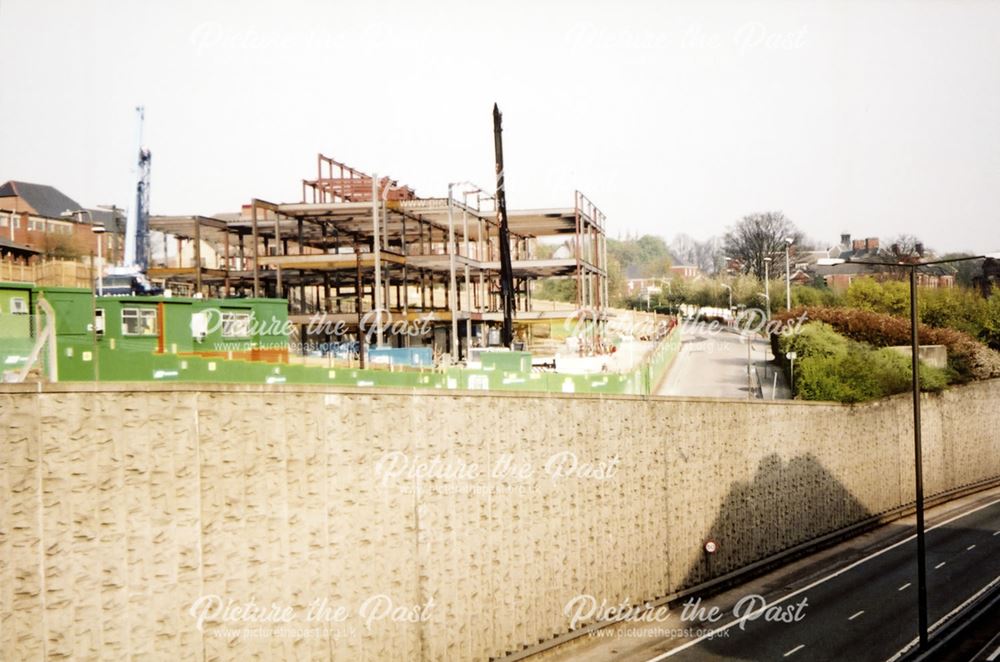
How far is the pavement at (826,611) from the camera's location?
19.6m

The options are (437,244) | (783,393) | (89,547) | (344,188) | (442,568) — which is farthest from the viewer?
(437,244)

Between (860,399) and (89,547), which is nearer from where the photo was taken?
(89,547)

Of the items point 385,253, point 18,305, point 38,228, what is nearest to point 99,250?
point 18,305

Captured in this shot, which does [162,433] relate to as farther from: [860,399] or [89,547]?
[860,399]

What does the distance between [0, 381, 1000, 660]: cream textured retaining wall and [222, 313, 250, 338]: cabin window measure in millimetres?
15653

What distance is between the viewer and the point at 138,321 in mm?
24703

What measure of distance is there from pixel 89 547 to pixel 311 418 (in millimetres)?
4308

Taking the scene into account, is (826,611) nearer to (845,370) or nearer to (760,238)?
(845,370)

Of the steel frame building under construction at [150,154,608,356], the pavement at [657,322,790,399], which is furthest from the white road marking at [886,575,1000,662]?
the steel frame building under construction at [150,154,608,356]

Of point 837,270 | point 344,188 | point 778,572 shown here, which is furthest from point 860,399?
point 837,270

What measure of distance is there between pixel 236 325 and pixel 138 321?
6.20 m

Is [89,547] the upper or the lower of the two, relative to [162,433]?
lower

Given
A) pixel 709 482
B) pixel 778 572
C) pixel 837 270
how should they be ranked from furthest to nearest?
1. pixel 837 270
2. pixel 778 572
3. pixel 709 482

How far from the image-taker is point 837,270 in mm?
109250
